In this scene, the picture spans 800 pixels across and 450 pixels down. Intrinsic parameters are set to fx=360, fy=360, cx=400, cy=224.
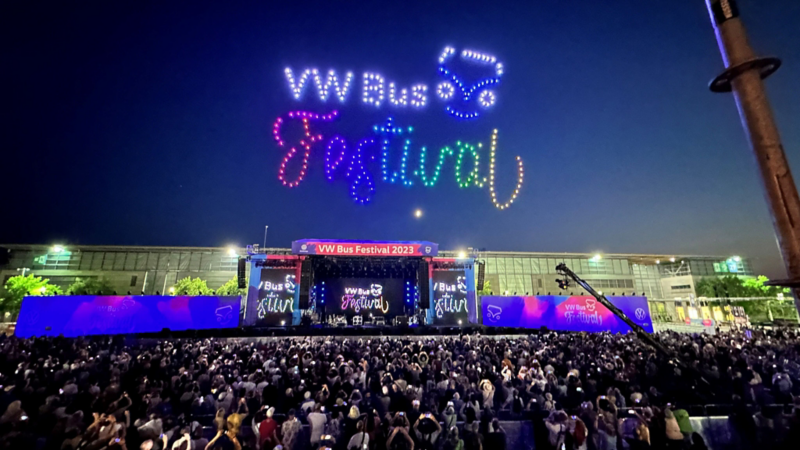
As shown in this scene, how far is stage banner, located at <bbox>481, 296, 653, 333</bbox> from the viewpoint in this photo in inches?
1126

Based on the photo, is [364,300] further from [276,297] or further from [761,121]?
[761,121]

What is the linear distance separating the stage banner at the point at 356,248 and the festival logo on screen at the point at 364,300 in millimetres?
3972

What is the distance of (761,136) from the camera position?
301cm

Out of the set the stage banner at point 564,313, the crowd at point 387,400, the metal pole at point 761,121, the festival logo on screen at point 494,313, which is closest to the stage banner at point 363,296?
the festival logo on screen at point 494,313

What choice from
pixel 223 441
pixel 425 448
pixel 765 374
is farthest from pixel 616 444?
pixel 765 374

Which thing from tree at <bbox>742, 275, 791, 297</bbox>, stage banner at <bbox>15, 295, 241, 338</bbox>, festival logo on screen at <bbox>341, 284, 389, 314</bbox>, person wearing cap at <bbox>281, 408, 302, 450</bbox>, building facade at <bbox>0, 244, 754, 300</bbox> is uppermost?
building facade at <bbox>0, 244, 754, 300</bbox>

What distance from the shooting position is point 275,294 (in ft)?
106

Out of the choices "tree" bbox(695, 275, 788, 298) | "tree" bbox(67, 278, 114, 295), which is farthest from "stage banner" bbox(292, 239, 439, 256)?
"tree" bbox(695, 275, 788, 298)

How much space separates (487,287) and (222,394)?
218 feet

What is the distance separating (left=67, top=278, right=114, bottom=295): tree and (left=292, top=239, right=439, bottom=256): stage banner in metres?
51.3

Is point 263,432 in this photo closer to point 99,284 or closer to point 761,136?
point 761,136

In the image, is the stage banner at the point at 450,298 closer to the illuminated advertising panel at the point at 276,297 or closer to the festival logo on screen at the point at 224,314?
the illuminated advertising panel at the point at 276,297

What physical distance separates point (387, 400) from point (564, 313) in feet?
86.2

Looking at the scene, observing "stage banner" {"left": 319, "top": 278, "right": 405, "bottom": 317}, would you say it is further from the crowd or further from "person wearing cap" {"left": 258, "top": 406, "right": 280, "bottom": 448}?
"person wearing cap" {"left": 258, "top": 406, "right": 280, "bottom": 448}
